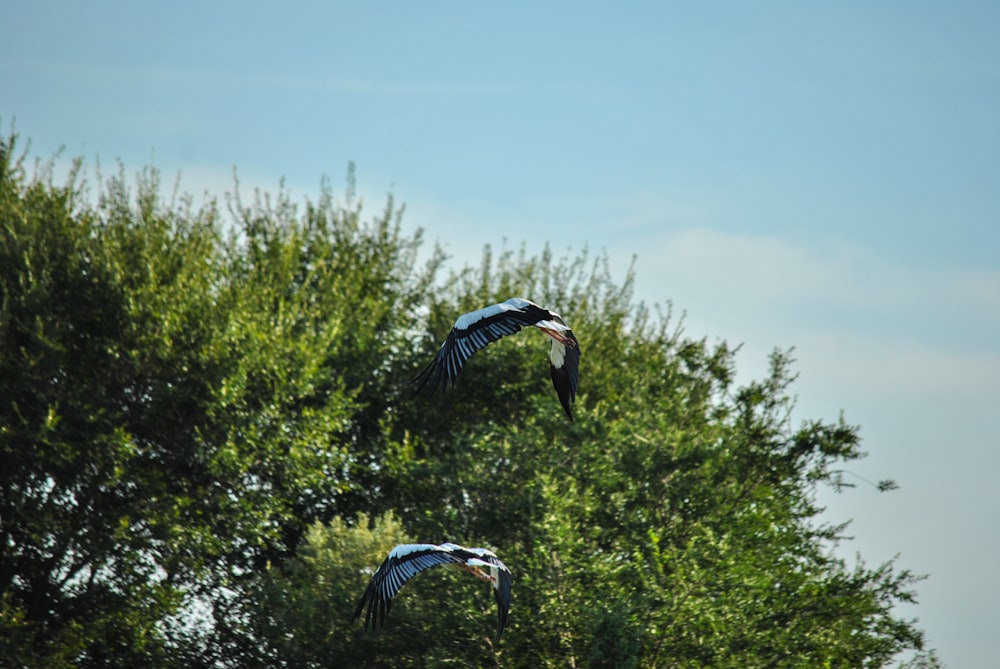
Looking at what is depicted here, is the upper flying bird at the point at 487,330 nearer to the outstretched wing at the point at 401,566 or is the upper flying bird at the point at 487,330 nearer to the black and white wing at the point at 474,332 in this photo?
the black and white wing at the point at 474,332

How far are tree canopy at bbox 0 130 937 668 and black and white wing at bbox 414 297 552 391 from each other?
8.86m

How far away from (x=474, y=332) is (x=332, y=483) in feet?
57.7

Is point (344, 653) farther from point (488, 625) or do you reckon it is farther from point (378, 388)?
point (378, 388)

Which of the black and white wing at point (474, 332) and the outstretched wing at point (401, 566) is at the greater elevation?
the black and white wing at point (474, 332)

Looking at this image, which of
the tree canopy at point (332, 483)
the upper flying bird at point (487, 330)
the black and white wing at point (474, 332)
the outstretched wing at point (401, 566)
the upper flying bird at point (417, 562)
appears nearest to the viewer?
the upper flying bird at point (487, 330)

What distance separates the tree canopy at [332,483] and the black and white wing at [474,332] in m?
8.86

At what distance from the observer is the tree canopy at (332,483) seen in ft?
77.4

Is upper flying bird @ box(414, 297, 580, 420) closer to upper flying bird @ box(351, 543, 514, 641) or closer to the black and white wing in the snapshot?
the black and white wing

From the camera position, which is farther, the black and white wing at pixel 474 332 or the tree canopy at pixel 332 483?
the tree canopy at pixel 332 483

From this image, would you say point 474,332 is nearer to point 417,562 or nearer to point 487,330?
point 487,330

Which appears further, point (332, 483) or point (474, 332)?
point (332, 483)

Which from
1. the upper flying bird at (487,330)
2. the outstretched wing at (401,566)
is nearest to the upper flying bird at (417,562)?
the outstretched wing at (401,566)

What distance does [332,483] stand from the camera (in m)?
31.8

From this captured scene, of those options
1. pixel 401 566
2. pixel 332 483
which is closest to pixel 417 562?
pixel 401 566
